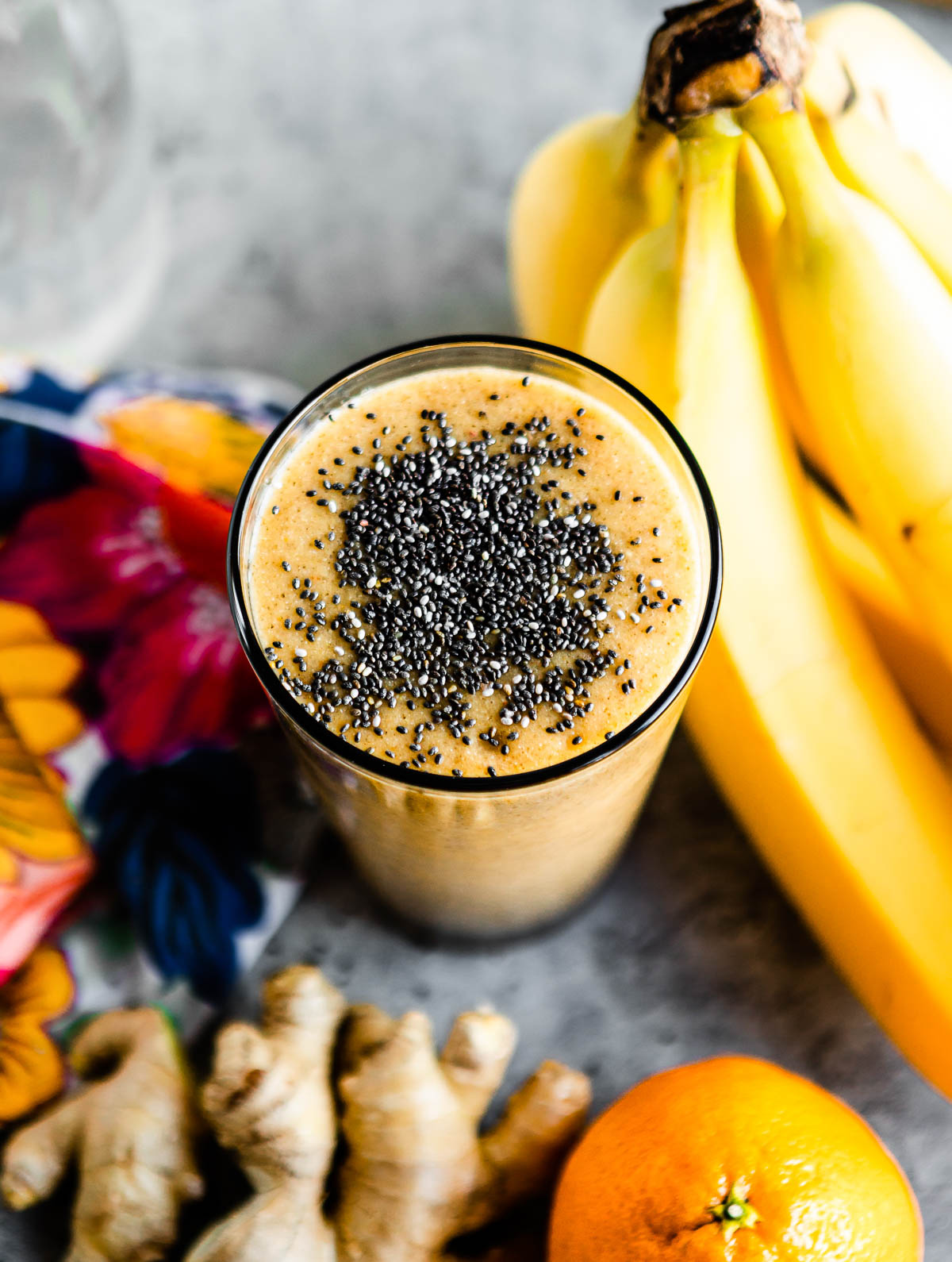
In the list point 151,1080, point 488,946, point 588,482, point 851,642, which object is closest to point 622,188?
point 588,482

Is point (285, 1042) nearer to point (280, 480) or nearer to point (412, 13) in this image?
point (280, 480)

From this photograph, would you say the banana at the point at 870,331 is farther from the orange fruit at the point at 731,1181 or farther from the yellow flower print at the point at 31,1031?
the yellow flower print at the point at 31,1031

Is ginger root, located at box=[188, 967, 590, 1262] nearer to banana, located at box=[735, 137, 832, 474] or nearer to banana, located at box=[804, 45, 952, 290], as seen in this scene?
banana, located at box=[735, 137, 832, 474]

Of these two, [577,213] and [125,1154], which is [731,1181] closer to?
[125,1154]

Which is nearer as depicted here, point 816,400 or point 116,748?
point 816,400

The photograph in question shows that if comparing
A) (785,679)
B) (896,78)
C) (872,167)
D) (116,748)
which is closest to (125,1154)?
(116,748)

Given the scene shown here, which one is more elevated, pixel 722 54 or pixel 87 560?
pixel 722 54

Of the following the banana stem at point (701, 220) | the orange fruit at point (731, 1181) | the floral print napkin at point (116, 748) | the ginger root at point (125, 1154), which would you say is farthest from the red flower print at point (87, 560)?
the orange fruit at point (731, 1181)

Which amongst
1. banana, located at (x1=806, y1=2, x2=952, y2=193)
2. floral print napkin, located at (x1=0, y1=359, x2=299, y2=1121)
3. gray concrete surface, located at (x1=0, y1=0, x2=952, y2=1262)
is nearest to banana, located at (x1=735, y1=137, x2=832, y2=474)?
banana, located at (x1=806, y1=2, x2=952, y2=193)
